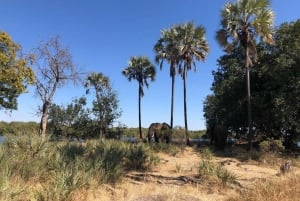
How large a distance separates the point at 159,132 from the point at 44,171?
66.3 feet

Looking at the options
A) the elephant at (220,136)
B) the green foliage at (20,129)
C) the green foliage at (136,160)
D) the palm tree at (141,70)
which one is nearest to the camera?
the green foliage at (20,129)

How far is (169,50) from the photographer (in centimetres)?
3247

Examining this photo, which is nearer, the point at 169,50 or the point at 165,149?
the point at 165,149

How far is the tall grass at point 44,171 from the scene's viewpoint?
6348 millimetres

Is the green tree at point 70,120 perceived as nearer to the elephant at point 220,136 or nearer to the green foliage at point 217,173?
the elephant at point 220,136

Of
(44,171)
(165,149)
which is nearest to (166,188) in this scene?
(44,171)

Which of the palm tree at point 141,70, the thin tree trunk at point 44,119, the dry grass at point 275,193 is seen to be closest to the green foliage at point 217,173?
the dry grass at point 275,193

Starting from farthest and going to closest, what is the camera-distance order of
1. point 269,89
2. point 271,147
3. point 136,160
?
point 269,89
point 271,147
point 136,160

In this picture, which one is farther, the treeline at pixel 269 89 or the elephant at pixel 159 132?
the elephant at pixel 159 132

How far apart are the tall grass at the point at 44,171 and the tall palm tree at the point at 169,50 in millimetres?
20599

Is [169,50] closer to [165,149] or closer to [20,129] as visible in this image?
[165,149]

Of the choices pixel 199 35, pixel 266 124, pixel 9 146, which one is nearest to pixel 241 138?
pixel 266 124

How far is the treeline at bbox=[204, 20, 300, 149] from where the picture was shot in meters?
21.0

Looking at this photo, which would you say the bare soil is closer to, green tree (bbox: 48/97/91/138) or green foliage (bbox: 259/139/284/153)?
green foliage (bbox: 259/139/284/153)
